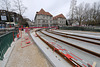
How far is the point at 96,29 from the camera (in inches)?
389

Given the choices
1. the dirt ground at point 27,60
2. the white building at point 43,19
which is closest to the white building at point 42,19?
the white building at point 43,19

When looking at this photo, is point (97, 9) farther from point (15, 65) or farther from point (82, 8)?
point (15, 65)

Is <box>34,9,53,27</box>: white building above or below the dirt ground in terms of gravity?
above

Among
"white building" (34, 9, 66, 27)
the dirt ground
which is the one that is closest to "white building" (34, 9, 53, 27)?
"white building" (34, 9, 66, 27)

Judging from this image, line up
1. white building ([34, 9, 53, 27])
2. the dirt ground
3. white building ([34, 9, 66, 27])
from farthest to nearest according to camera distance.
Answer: white building ([34, 9, 66, 27]) → white building ([34, 9, 53, 27]) → the dirt ground

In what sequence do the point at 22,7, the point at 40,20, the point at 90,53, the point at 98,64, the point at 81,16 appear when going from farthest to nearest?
the point at 40,20 < the point at 81,16 < the point at 22,7 < the point at 90,53 < the point at 98,64

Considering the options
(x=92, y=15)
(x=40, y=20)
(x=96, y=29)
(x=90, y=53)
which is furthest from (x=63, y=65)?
(x=92, y=15)

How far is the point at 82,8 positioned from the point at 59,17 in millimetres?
17218

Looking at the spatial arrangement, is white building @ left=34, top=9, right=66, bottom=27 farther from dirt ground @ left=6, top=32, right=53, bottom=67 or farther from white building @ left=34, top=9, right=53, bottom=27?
dirt ground @ left=6, top=32, right=53, bottom=67

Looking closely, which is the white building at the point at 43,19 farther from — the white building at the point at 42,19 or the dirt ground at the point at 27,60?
the dirt ground at the point at 27,60

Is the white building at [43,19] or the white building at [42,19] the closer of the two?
the white building at [42,19]

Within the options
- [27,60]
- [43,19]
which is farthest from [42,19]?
[27,60]

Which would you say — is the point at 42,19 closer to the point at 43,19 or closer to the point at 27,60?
the point at 43,19

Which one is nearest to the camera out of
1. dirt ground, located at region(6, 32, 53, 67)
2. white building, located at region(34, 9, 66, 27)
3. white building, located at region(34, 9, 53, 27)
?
dirt ground, located at region(6, 32, 53, 67)
